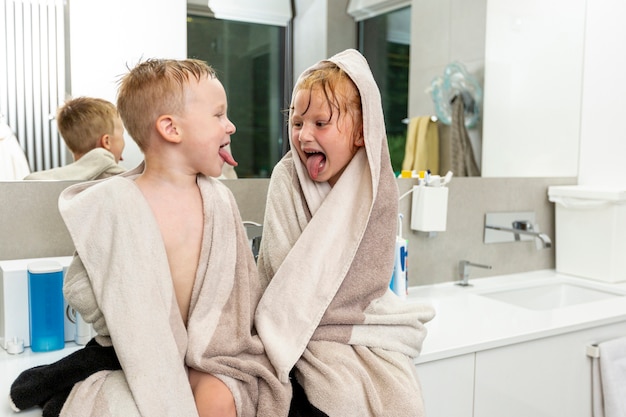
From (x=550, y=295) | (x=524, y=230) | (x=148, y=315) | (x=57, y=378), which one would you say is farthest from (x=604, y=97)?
(x=57, y=378)

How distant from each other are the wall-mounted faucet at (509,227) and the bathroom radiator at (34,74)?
1.45m

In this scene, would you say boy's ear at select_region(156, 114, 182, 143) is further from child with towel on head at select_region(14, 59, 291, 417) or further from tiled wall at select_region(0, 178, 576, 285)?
tiled wall at select_region(0, 178, 576, 285)

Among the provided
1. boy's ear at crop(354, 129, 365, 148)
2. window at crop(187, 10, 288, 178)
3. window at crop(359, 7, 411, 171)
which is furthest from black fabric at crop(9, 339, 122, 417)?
window at crop(359, 7, 411, 171)

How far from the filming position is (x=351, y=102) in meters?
1.23

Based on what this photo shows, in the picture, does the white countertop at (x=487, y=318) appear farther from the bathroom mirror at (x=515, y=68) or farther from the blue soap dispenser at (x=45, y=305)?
the blue soap dispenser at (x=45, y=305)

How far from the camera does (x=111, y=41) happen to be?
1459 mm

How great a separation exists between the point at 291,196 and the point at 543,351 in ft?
2.68

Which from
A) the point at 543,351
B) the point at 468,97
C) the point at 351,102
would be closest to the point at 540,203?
the point at 468,97

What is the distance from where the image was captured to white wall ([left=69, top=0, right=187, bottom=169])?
1435 mm

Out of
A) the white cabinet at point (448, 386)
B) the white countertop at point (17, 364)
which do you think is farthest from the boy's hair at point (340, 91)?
the white countertop at point (17, 364)

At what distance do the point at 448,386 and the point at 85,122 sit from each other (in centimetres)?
109

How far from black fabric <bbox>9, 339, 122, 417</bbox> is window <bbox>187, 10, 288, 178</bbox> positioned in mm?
745

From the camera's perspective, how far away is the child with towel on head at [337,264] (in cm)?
110

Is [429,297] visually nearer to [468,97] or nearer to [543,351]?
[543,351]
